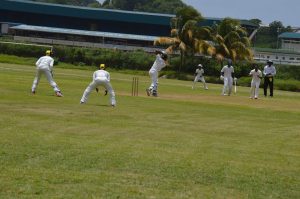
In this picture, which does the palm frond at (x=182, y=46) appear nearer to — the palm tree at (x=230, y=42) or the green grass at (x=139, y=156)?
the palm tree at (x=230, y=42)

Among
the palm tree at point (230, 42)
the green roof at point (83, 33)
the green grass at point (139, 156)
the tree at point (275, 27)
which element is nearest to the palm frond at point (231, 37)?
the palm tree at point (230, 42)

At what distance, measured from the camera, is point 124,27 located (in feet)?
390

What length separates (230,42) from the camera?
76812mm

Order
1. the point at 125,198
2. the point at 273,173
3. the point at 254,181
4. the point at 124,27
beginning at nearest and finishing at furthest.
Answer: the point at 125,198 < the point at 254,181 < the point at 273,173 < the point at 124,27

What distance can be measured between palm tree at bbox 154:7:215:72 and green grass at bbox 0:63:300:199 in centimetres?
5456

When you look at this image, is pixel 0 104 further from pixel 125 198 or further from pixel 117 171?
pixel 125 198

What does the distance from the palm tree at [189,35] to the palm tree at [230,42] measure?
112cm

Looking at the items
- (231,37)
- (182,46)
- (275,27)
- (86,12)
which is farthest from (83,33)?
(275,27)

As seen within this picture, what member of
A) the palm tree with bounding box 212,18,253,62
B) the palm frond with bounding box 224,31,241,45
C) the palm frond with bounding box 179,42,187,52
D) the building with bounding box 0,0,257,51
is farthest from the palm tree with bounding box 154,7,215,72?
the building with bounding box 0,0,257,51

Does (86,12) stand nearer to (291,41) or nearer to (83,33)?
(83,33)

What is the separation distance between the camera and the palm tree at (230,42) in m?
75.8

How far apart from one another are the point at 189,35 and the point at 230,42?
5.24m

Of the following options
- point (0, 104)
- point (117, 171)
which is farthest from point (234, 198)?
point (0, 104)

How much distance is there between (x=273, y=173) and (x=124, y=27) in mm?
108753
